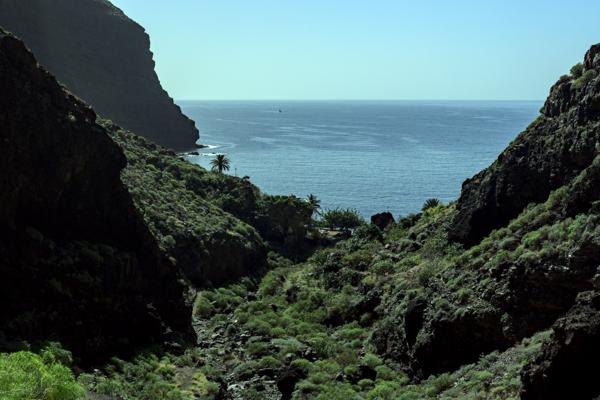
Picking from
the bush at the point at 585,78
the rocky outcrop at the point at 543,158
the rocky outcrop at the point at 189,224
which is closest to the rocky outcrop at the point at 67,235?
the rocky outcrop at the point at 189,224

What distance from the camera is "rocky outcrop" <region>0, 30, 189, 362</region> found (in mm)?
A: 33312

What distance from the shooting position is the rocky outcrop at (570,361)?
18453mm

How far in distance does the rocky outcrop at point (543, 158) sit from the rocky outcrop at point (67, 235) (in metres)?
23.4

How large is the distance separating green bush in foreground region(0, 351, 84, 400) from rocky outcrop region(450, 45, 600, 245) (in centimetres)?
3157

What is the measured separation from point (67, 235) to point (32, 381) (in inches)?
705

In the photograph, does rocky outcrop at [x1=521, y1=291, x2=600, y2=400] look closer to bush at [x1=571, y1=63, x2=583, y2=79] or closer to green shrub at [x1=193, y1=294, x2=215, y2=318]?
bush at [x1=571, y1=63, x2=583, y2=79]

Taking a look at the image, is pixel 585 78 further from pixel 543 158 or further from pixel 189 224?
pixel 189 224

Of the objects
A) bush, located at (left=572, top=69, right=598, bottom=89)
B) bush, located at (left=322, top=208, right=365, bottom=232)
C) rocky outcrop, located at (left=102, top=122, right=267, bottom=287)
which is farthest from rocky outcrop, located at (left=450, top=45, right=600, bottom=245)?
bush, located at (left=322, top=208, right=365, bottom=232)

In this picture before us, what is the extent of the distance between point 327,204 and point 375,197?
11.6 m

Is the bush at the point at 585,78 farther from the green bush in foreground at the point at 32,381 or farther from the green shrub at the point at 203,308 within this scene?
the green bush in foreground at the point at 32,381

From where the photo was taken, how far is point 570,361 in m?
18.8

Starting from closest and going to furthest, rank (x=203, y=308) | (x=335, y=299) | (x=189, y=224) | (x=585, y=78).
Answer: (x=585, y=78) → (x=335, y=299) → (x=203, y=308) → (x=189, y=224)

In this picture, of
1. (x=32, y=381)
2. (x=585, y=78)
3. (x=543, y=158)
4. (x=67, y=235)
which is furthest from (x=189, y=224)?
(x=32, y=381)

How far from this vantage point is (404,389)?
106ft
